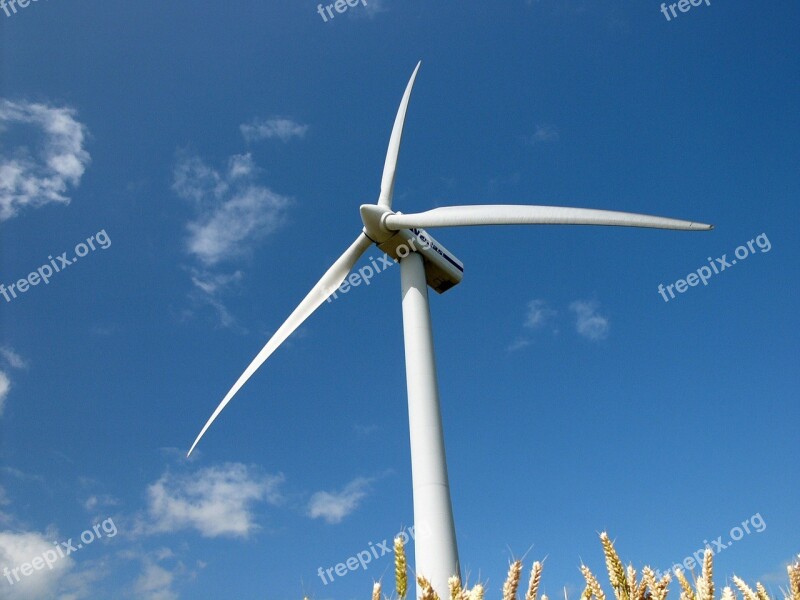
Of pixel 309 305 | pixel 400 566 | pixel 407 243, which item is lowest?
pixel 400 566

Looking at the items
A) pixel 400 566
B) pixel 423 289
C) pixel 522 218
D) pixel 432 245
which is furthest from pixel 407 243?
pixel 400 566

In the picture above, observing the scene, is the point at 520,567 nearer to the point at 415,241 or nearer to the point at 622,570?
the point at 622,570

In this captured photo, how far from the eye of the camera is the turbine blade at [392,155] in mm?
21766

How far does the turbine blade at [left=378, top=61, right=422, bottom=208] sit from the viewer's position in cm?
2177

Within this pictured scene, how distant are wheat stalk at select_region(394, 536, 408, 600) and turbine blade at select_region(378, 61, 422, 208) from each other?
17.3 meters

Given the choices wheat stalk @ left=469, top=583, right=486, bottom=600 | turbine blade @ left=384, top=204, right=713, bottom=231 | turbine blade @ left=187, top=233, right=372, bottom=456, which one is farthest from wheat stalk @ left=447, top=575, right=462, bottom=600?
turbine blade @ left=187, top=233, right=372, bottom=456

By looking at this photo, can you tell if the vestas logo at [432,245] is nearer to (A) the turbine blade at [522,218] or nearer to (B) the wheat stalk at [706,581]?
(A) the turbine blade at [522,218]

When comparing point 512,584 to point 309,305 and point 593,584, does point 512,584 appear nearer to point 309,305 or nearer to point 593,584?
point 593,584

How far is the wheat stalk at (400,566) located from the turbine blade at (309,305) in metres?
15.8

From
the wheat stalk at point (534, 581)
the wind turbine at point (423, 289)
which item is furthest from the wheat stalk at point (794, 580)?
the wind turbine at point (423, 289)

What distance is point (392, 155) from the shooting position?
22.7m

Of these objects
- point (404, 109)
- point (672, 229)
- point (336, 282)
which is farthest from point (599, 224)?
point (404, 109)

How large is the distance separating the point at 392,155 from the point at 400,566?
1940cm

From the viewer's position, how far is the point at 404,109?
2361cm
